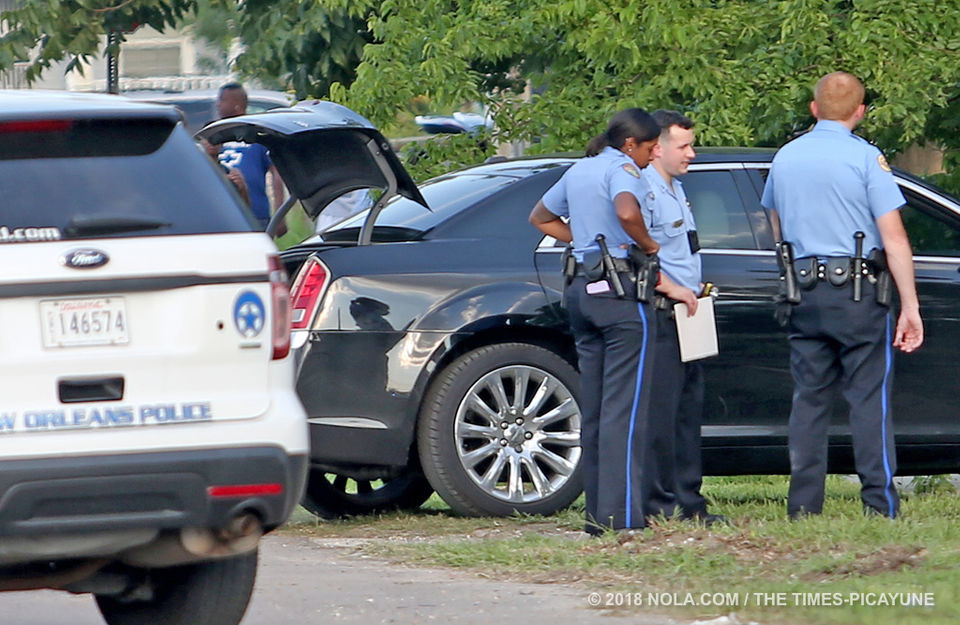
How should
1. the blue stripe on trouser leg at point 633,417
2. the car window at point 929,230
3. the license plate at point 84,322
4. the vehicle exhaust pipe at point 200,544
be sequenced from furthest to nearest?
the car window at point 929,230
the blue stripe on trouser leg at point 633,417
the vehicle exhaust pipe at point 200,544
the license plate at point 84,322

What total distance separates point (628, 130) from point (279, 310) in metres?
2.63

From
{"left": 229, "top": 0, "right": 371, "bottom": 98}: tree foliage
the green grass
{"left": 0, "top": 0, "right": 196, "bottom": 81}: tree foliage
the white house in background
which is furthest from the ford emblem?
the white house in background

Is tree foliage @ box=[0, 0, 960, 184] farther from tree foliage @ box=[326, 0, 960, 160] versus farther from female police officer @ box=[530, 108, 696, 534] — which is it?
female police officer @ box=[530, 108, 696, 534]

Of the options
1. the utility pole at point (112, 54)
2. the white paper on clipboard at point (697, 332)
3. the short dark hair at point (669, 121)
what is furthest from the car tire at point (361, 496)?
the utility pole at point (112, 54)

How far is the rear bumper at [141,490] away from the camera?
178 inches

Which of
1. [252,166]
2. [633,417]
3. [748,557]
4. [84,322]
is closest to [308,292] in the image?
[633,417]

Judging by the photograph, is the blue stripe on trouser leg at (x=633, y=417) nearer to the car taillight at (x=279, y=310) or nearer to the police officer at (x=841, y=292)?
the police officer at (x=841, y=292)

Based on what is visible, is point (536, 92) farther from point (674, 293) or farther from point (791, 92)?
point (674, 293)

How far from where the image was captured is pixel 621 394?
726cm

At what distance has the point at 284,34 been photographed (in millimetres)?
13328

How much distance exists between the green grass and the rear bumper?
1705 millimetres

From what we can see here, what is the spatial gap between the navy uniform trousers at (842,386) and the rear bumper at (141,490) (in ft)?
10.4

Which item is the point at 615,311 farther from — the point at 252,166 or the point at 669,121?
the point at 252,166

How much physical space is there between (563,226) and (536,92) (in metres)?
4.24
